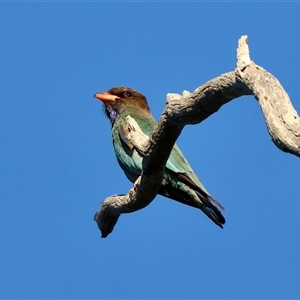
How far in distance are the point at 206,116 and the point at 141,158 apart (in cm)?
212

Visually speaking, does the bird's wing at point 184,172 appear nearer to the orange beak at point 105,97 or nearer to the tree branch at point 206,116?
the tree branch at point 206,116

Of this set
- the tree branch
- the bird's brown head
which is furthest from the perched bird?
the tree branch

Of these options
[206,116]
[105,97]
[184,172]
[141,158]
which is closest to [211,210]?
[184,172]

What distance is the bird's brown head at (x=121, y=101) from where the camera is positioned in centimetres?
858

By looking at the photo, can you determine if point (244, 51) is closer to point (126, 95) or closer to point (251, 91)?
point (251, 91)

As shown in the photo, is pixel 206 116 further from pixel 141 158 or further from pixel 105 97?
pixel 105 97

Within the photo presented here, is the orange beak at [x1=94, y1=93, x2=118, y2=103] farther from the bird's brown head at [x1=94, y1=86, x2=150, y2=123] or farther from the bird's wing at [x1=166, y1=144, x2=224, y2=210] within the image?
the bird's wing at [x1=166, y1=144, x2=224, y2=210]

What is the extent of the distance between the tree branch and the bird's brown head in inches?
70.1

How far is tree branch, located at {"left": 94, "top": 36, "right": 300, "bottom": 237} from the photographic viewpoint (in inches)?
171

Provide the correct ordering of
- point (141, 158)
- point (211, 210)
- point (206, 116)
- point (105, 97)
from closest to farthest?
1. point (206, 116)
2. point (211, 210)
3. point (141, 158)
4. point (105, 97)

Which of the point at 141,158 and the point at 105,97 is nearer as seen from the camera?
the point at 141,158

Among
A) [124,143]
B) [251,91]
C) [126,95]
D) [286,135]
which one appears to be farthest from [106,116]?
[286,135]

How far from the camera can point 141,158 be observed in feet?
24.4

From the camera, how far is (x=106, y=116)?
28.4ft
